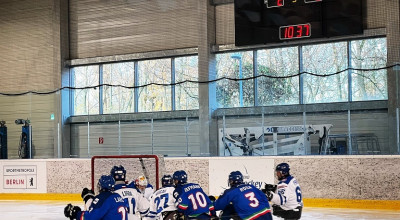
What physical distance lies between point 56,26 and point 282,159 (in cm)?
1140

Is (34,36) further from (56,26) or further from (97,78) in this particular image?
(97,78)

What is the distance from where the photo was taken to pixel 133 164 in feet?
42.2

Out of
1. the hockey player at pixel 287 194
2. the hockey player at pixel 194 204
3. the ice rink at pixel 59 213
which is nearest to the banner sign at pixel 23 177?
the ice rink at pixel 59 213

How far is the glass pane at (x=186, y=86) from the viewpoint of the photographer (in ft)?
62.0

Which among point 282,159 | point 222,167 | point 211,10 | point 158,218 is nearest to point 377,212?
point 282,159

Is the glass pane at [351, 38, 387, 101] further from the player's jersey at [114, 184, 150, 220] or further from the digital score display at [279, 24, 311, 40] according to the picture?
the player's jersey at [114, 184, 150, 220]

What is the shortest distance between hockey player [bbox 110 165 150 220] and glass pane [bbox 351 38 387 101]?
8.89 m

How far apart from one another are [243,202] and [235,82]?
36.2 ft

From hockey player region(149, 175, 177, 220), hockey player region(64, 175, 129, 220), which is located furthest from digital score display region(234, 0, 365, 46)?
hockey player region(64, 175, 129, 220)

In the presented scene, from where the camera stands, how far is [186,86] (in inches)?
755

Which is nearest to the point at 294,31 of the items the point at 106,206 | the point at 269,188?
the point at 269,188

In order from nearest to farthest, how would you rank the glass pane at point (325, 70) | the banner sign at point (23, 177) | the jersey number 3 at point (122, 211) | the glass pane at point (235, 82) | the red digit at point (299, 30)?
the jersey number 3 at point (122, 211)
the red digit at point (299, 30)
the banner sign at point (23, 177)
the glass pane at point (325, 70)
the glass pane at point (235, 82)

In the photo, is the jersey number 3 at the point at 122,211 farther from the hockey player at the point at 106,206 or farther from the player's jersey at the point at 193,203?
the player's jersey at the point at 193,203

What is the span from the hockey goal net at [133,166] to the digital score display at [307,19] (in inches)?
184
